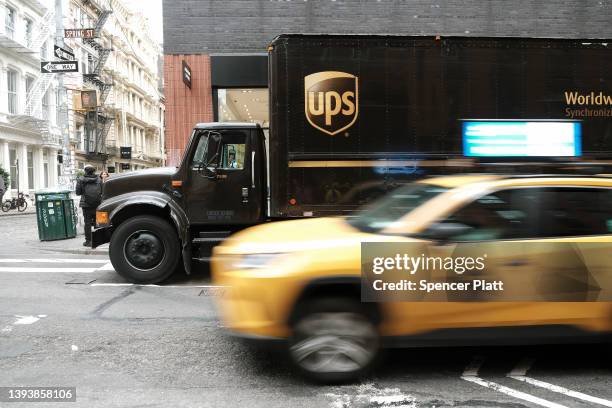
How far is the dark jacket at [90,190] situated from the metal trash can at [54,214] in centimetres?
121

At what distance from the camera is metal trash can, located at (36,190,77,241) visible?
12757 millimetres

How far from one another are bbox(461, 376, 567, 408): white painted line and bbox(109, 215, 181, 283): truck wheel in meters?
5.24

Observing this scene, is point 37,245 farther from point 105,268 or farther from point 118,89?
point 118,89

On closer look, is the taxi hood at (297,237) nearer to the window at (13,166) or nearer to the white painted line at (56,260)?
the white painted line at (56,260)

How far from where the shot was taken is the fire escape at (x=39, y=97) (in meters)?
31.7

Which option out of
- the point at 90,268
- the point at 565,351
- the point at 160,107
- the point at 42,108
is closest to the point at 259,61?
the point at 90,268

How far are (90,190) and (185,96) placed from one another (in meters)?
5.84

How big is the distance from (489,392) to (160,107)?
74732 mm

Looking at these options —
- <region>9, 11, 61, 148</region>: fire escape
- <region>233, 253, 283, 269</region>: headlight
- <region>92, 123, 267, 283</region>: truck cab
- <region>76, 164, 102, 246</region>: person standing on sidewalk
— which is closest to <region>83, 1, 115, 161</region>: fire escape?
<region>9, 11, 61, 148</region>: fire escape

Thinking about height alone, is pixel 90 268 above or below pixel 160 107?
below

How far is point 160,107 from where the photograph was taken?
73.4 meters

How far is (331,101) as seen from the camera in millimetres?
7578

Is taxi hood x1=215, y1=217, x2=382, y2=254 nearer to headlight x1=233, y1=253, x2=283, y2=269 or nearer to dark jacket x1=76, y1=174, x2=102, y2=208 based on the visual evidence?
headlight x1=233, y1=253, x2=283, y2=269

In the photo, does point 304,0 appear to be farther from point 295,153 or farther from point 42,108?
point 42,108
